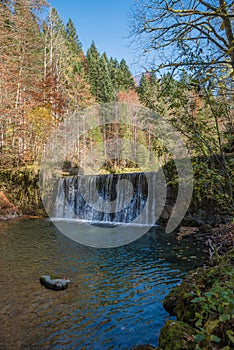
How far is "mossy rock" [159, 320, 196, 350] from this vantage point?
209 centimetres

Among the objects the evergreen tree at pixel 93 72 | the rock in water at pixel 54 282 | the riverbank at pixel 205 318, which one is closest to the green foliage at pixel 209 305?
the riverbank at pixel 205 318

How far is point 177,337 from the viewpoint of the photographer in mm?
2236

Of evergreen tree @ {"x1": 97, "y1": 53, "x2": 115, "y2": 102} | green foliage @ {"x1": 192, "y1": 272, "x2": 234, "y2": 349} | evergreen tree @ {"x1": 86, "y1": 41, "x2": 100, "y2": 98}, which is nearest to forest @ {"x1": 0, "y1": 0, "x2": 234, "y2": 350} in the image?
green foliage @ {"x1": 192, "y1": 272, "x2": 234, "y2": 349}

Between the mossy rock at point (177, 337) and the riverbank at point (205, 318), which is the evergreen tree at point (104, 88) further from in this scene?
the mossy rock at point (177, 337)

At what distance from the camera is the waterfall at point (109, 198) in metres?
10.8

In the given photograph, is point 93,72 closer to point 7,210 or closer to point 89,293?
point 7,210

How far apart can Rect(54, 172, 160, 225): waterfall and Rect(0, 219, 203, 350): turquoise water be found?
3270 mm

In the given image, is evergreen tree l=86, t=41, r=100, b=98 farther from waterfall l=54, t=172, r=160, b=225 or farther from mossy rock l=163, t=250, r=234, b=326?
mossy rock l=163, t=250, r=234, b=326

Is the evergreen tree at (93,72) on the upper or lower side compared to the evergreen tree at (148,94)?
upper

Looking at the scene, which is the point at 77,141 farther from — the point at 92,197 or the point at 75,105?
the point at 92,197

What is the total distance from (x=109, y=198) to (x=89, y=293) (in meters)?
8.11

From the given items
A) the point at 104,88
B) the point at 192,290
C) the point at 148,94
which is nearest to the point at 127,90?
the point at 148,94

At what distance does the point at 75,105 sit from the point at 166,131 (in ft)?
68.2

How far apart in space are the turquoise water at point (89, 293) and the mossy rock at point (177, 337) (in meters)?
0.71
